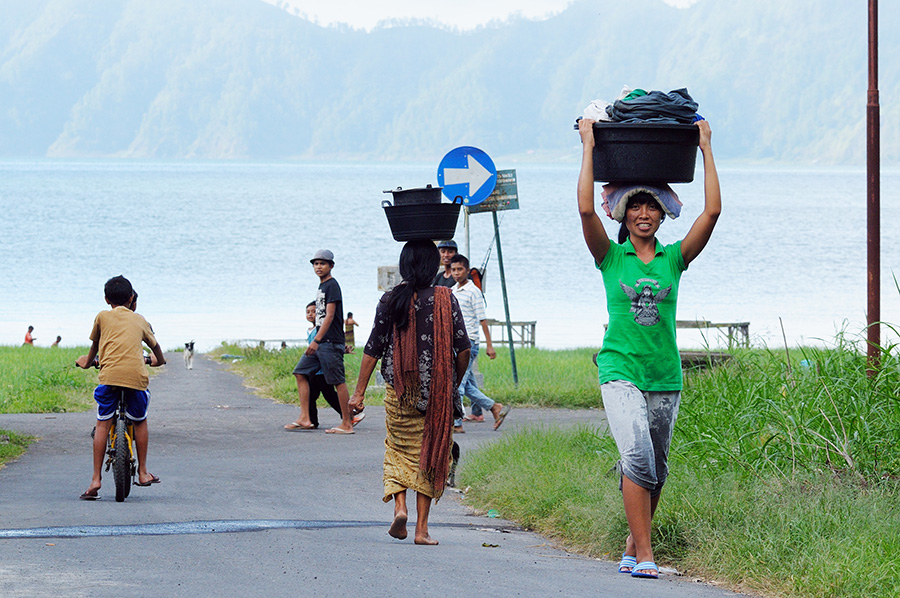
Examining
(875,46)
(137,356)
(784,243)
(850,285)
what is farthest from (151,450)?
(784,243)

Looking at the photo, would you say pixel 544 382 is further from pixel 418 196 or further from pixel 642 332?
pixel 642 332

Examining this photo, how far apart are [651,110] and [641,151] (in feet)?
0.77

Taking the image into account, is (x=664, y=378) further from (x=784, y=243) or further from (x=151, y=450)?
(x=784, y=243)

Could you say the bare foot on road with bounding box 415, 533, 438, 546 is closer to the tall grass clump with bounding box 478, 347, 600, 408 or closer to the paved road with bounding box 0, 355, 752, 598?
the paved road with bounding box 0, 355, 752, 598

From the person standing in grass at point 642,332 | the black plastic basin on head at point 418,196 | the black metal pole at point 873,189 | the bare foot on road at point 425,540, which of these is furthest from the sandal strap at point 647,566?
the black metal pole at point 873,189

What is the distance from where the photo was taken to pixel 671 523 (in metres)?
6.98

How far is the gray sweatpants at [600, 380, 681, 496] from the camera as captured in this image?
607 cm

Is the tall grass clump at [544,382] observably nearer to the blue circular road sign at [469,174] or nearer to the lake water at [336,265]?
the lake water at [336,265]

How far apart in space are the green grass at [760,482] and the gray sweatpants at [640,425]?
699mm

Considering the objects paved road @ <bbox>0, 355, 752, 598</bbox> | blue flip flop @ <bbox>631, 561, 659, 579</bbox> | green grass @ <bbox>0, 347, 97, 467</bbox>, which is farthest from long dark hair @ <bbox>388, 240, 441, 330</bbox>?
green grass @ <bbox>0, 347, 97, 467</bbox>

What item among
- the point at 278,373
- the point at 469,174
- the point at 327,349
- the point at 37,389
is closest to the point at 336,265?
the point at 278,373

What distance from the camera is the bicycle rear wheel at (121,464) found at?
881cm

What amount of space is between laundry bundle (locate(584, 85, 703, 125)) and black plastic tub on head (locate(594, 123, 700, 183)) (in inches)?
3.1

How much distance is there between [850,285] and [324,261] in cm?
4694
